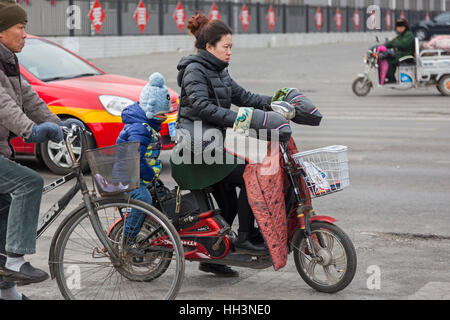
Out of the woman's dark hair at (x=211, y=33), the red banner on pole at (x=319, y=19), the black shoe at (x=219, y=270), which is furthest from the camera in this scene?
the red banner on pole at (x=319, y=19)

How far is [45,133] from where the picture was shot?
4750 millimetres

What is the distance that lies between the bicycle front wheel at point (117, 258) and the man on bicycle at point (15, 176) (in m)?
0.18

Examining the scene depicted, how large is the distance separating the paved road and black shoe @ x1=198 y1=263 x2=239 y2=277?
0.06 meters

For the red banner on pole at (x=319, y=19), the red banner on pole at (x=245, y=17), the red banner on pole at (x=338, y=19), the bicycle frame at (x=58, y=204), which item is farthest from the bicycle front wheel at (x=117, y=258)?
the red banner on pole at (x=338, y=19)

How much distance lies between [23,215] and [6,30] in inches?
41.0

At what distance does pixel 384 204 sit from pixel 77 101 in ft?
12.7

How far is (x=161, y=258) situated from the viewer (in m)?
5.24

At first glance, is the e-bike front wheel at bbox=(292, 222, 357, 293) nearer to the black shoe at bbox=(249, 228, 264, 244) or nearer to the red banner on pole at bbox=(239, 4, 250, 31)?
the black shoe at bbox=(249, 228, 264, 244)

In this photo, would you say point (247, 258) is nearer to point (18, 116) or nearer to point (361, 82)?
point (18, 116)

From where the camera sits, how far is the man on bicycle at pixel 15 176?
4793 mm

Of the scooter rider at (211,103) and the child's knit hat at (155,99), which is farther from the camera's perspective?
the child's knit hat at (155,99)

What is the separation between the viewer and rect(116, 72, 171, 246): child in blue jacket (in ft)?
18.4

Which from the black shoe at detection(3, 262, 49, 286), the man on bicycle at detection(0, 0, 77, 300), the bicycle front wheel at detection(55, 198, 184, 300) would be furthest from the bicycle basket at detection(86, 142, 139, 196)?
the black shoe at detection(3, 262, 49, 286)

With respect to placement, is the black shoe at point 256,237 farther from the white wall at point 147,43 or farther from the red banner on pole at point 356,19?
the red banner on pole at point 356,19
